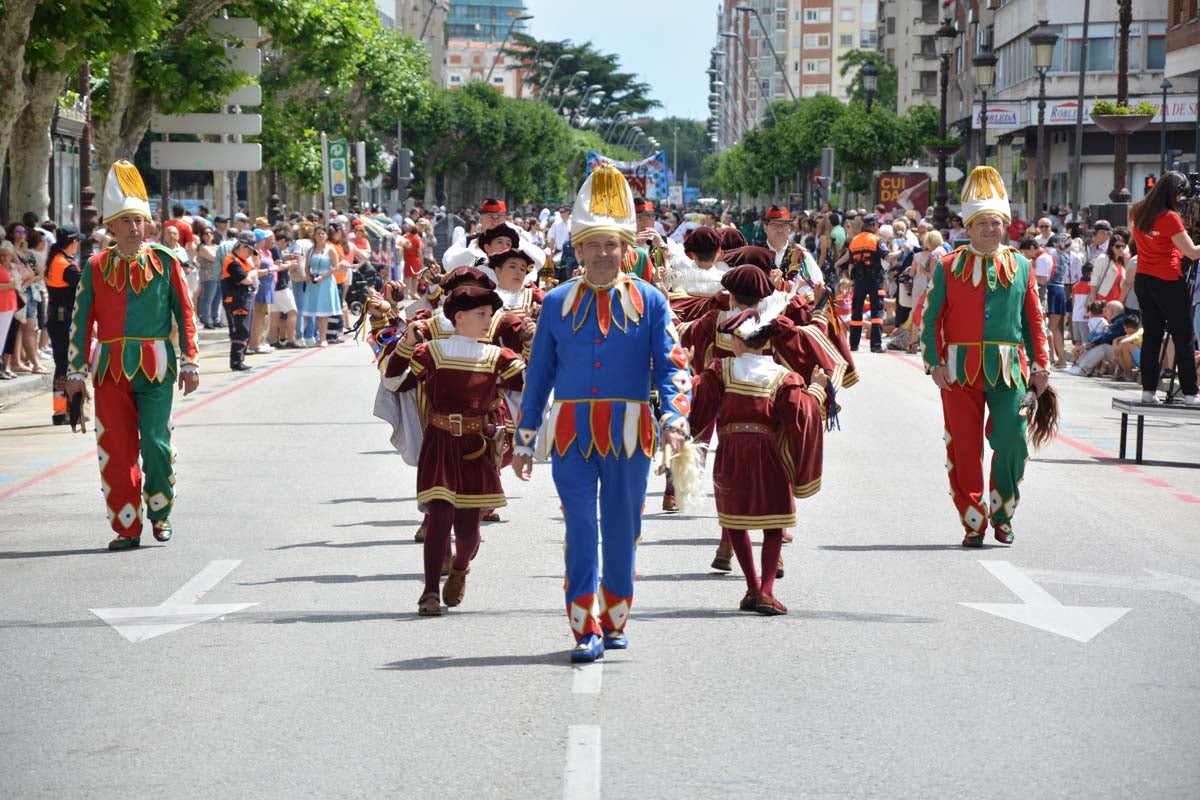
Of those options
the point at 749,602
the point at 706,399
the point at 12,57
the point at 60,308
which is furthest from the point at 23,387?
the point at 749,602

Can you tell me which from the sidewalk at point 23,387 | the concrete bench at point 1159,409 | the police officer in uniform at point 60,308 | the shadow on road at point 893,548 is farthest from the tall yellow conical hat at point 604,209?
the sidewalk at point 23,387

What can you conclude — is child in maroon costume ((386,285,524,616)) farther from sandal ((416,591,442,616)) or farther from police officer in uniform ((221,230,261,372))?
police officer in uniform ((221,230,261,372))

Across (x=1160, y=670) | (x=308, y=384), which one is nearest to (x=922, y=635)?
(x=1160, y=670)

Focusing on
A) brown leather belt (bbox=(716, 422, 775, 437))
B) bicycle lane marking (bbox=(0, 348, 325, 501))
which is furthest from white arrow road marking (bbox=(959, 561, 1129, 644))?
bicycle lane marking (bbox=(0, 348, 325, 501))

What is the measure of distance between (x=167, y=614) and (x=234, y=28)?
2380 centimetres

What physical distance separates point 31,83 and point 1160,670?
22130mm

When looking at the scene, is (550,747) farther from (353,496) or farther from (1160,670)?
(353,496)

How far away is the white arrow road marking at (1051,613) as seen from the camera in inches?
339

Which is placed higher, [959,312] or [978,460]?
[959,312]

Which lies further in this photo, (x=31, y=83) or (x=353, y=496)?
(x=31, y=83)

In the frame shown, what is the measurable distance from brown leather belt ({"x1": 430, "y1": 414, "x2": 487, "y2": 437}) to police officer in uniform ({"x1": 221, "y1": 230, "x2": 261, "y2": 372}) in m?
16.1

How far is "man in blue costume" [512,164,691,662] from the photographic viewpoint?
7.72 meters

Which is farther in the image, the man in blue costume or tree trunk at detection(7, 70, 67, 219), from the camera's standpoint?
tree trunk at detection(7, 70, 67, 219)

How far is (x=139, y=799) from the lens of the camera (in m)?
5.91
